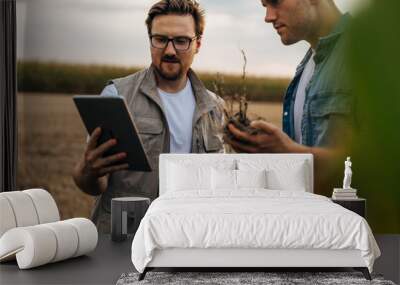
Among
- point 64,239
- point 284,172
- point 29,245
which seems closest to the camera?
point 29,245

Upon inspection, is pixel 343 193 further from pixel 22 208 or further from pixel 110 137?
pixel 22 208

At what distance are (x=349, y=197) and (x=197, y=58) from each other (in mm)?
2302

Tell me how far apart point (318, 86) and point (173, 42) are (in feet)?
5.60

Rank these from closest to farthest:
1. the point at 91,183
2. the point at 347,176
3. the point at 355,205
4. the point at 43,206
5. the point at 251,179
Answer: the point at 43,206, the point at 251,179, the point at 355,205, the point at 347,176, the point at 91,183

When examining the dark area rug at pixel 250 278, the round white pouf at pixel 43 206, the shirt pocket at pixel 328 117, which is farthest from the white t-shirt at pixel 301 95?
the round white pouf at pixel 43 206

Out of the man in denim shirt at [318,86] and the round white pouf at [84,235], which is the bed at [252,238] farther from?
the man in denim shirt at [318,86]

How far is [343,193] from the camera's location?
707 cm

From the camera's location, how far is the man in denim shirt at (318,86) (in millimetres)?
7547

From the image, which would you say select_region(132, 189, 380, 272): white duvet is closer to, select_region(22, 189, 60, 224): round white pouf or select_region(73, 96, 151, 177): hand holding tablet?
select_region(22, 189, 60, 224): round white pouf

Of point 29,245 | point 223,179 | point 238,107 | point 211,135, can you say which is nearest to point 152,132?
point 211,135

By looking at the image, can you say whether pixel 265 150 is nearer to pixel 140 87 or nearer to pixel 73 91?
pixel 140 87

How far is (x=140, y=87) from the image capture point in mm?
7641

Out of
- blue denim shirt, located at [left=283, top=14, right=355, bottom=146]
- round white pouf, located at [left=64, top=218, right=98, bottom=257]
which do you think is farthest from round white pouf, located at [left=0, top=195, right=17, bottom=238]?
blue denim shirt, located at [left=283, top=14, right=355, bottom=146]

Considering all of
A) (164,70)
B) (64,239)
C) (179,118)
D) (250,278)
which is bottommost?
(250,278)
